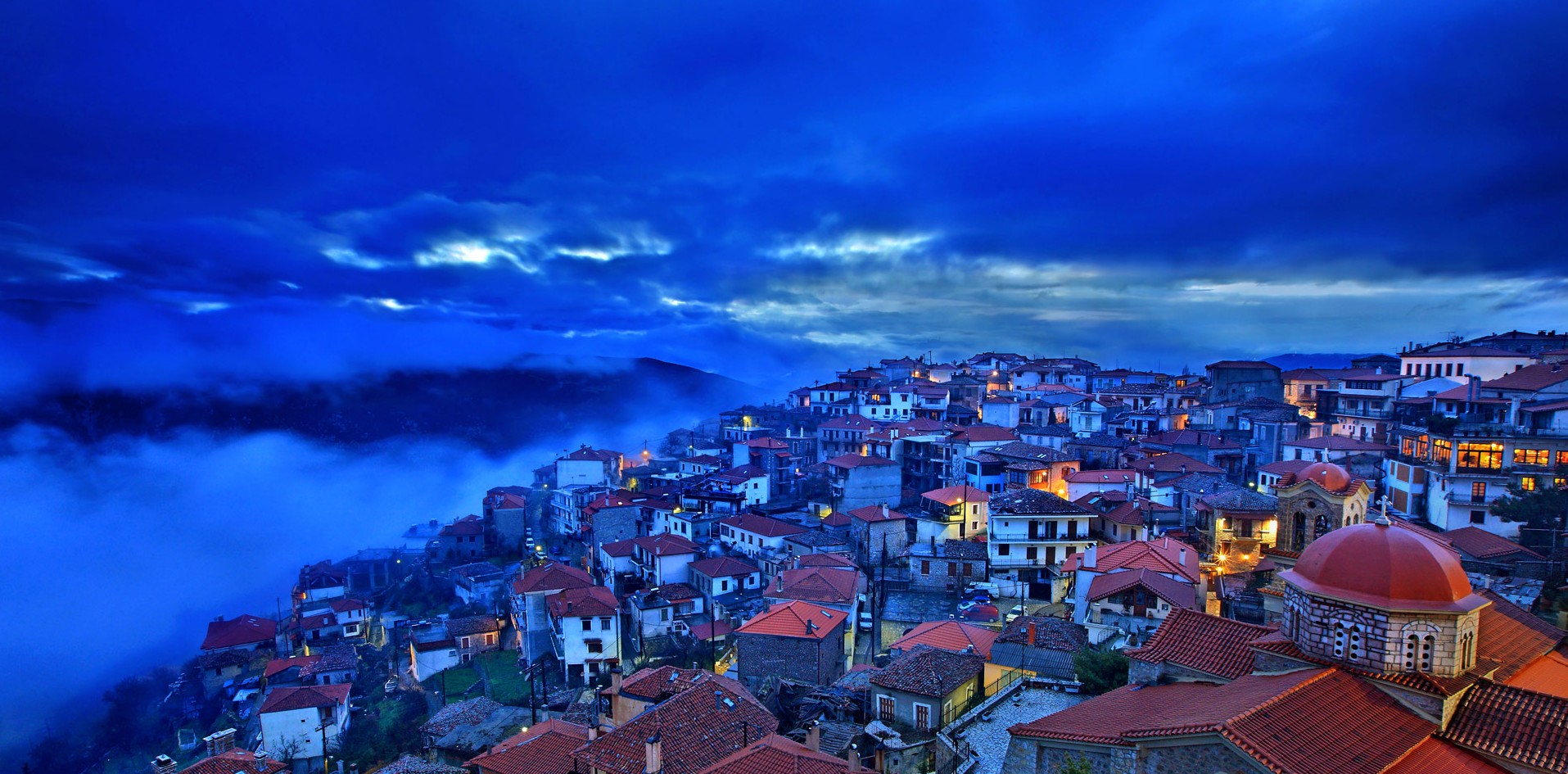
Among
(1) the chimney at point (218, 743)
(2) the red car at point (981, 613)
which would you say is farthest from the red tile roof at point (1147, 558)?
(1) the chimney at point (218, 743)

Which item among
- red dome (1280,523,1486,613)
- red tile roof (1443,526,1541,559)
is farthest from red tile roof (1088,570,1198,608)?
red tile roof (1443,526,1541,559)

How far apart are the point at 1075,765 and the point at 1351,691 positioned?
435 cm

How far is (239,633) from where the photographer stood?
Result: 45.3 metres

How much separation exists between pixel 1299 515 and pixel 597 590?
30.9 metres

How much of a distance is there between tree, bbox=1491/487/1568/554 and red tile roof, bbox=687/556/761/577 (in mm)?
31815

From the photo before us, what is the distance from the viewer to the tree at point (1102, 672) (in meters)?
17.0

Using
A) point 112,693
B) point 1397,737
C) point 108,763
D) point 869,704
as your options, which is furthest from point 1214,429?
point 112,693

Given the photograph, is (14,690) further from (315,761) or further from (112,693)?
(315,761)

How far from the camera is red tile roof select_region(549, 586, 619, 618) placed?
32.7 meters

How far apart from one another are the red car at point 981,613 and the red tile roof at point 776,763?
1380 cm

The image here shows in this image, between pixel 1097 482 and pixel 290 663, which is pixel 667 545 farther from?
pixel 1097 482

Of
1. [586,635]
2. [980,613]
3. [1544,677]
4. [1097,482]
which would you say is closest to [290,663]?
[586,635]

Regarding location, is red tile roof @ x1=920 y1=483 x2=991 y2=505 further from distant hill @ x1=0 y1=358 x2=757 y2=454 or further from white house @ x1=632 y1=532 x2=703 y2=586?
distant hill @ x1=0 y1=358 x2=757 y2=454

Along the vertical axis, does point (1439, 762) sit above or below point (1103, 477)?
above
